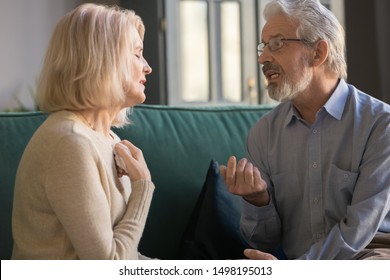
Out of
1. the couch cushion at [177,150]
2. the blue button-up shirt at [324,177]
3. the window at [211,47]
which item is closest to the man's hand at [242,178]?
the blue button-up shirt at [324,177]

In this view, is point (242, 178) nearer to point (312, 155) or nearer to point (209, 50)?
point (312, 155)

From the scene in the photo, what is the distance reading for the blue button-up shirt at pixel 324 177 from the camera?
164 cm

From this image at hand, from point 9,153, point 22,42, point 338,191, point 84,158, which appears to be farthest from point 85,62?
point 22,42

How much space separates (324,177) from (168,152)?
0.49m

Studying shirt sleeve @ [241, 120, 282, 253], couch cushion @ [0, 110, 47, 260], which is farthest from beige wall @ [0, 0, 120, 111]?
shirt sleeve @ [241, 120, 282, 253]

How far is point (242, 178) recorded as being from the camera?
1660 mm

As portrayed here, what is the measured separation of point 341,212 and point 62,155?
28.2 inches

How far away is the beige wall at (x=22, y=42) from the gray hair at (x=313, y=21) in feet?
9.71

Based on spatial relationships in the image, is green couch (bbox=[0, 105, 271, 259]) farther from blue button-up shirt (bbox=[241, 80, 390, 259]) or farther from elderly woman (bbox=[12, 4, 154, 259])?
elderly woman (bbox=[12, 4, 154, 259])

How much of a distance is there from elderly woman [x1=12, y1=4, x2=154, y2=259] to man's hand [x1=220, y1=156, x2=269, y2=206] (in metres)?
0.22

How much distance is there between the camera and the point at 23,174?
144 centimetres

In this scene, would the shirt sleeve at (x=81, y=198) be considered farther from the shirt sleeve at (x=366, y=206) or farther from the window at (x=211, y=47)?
the window at (x=211, y=47)

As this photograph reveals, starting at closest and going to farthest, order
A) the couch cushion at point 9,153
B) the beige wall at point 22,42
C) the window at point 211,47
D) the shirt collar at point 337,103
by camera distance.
Result: the shirt collar at point 337,103
the couch cushion at point 9,153
the beige wall at point 22,42
the window at point 211,47
